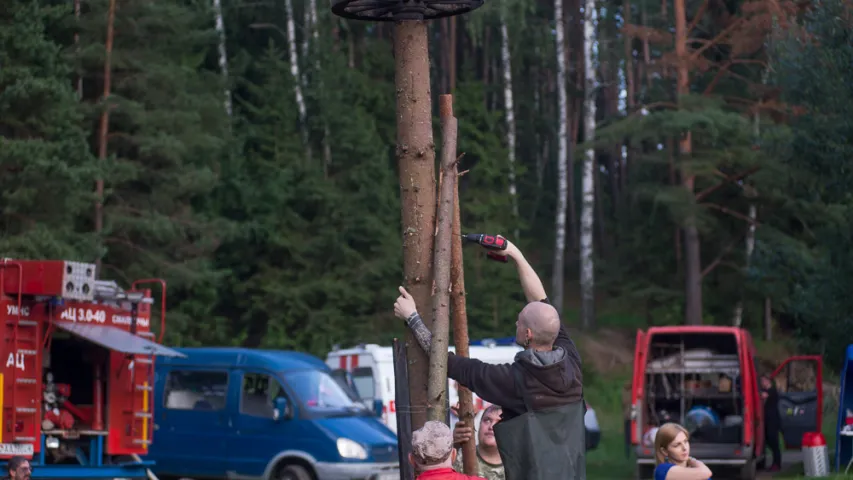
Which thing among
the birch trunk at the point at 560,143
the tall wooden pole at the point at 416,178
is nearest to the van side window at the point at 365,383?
the tall wooden pole at the point at 416,178

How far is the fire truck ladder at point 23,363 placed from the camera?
50.5 feet

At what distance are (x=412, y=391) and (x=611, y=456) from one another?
21588 millimetres

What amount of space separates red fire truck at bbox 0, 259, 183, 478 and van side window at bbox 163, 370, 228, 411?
1599 mm

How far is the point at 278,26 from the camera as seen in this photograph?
50312mm

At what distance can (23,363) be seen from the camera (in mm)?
15547

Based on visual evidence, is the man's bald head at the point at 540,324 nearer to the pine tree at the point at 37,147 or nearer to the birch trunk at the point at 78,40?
the pine tree at the point at 37,147

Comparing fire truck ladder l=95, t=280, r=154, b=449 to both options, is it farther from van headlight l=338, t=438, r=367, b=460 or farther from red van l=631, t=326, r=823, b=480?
red van l=631, t=326, r=823, b=480

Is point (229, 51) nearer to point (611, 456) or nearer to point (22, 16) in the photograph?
point (22, 16)

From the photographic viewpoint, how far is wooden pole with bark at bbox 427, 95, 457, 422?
5762mm

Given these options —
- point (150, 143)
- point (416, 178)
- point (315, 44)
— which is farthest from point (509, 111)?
point (416, 178)

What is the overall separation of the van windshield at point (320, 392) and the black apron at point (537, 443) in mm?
13421

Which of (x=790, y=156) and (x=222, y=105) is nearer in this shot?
(x=790, y=156)

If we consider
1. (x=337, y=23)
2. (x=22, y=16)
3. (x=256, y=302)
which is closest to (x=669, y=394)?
(x=22, y=16)

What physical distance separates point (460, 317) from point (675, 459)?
1877mm
